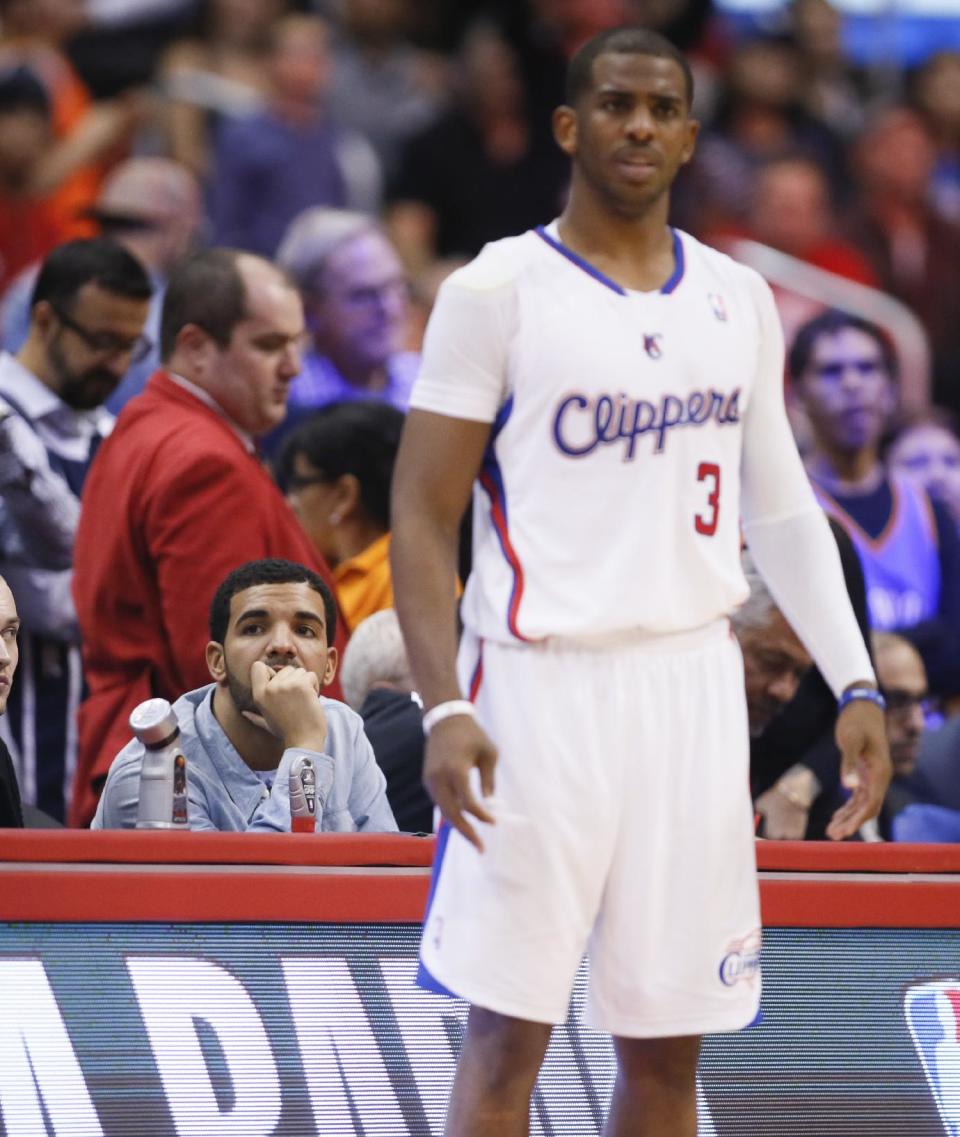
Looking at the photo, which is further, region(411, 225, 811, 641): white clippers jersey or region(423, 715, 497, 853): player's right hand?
region(411, 225, 811, 641): white clippers jersey

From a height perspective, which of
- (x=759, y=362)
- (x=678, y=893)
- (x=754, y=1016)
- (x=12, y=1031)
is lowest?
(x=12, y=1031)

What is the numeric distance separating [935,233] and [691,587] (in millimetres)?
7889

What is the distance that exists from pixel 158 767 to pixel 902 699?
2697 mm

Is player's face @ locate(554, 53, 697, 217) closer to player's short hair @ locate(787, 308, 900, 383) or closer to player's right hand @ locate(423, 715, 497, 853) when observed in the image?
player's right hand @ locate(423, 715, 497, 853)

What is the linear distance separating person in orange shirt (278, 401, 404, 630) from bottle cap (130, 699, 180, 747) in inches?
73.0

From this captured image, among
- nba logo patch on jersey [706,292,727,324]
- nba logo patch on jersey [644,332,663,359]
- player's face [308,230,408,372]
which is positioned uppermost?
nba logo patch on jersey [706,292,727,324]

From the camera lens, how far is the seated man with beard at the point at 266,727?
4.10 m

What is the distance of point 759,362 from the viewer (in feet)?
10.3

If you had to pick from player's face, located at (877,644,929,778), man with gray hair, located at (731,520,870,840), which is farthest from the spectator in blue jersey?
man with gray hair, located at (731,520,870,840)

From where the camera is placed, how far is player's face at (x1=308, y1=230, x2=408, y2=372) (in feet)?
24.3

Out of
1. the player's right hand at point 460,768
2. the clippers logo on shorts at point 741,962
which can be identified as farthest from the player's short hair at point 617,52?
the clippers logo on shorts at point 741,962

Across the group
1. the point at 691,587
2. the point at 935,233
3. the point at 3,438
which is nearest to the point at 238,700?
the point at 3,438

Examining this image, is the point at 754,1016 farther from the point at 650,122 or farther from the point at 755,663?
the point at 755,663

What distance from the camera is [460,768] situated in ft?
9.11
